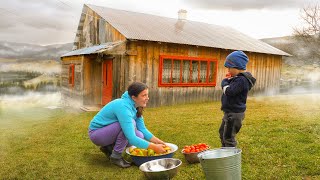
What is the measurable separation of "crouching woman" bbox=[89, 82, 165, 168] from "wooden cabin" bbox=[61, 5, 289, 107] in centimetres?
785

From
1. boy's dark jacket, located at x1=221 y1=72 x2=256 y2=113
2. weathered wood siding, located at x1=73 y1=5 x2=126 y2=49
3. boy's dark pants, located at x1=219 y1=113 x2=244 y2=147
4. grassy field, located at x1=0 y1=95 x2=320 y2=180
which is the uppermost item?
weathered wood siding, located at x1=73 y1=5 x2=126 y2=49

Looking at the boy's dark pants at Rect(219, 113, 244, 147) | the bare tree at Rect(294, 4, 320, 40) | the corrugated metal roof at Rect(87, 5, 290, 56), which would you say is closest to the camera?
the boy's dark pants at Rect(219, 113, 244, 147)

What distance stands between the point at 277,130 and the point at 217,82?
9.49 m

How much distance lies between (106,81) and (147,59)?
97.9 inches

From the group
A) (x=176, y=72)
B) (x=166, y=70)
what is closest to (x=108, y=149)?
(x=166, y=70)

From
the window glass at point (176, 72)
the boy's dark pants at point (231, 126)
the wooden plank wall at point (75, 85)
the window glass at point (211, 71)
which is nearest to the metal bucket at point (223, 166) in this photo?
the boy's dark pants at point (231, 126)

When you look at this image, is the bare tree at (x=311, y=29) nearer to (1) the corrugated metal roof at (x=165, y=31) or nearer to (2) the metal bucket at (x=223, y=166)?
(1) the corrugated metal roof at (x=165, y=31)

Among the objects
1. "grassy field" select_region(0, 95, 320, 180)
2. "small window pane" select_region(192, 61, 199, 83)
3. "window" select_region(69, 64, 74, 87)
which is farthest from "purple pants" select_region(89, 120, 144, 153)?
"window" select_region(69, 64, 74, 87)

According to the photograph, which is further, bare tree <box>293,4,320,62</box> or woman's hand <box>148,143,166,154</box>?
bare tree <box>293,4,320,62</box>

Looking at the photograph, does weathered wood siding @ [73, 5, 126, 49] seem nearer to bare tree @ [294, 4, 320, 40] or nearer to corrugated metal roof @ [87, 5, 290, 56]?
corrugated metal roof @ [87, 5, 290, 56]

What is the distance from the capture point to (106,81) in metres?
15.4

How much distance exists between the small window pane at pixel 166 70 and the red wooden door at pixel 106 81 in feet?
8.26

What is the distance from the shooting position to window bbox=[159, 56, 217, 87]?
14979 millimetres

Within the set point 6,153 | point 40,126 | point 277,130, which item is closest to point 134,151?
point 6,153
